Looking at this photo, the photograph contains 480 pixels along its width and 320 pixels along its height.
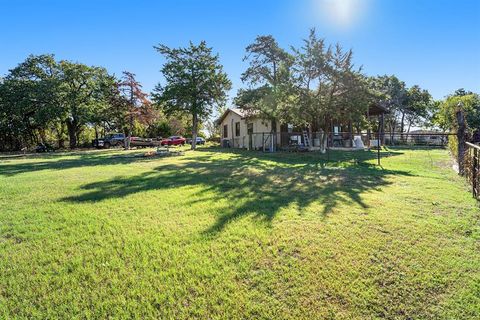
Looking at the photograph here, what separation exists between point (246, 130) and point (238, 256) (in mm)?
20543

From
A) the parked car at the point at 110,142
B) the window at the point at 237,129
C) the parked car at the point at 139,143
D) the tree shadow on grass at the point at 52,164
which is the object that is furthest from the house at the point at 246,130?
the parked car at the point at 110,142

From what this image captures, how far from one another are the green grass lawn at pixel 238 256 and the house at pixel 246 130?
526 inches

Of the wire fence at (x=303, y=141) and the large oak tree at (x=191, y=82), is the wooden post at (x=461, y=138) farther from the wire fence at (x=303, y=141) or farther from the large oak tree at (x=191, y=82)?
the large oak tree at (x=191, y=82)

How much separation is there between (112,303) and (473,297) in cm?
364

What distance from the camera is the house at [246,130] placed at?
20.3m

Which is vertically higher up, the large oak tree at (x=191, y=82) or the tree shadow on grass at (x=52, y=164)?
the large oak tree at (x=191, y=82)

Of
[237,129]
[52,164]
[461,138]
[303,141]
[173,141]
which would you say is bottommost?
[52,164]

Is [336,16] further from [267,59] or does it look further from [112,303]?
[112,303]

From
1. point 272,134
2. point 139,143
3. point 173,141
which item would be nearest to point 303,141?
point 272,134

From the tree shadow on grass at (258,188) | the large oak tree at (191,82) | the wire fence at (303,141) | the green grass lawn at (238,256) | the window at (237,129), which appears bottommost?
the green grass lawn at (238,256)

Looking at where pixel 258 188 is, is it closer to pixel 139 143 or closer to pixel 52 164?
pixel 52 164

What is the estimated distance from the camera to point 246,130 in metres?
23.5

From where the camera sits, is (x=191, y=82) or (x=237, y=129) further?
(x=237, y=129)

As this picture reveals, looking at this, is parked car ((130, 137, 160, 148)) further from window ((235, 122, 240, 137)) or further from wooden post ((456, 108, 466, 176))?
wooden post ((456, 108, 466, 176))
